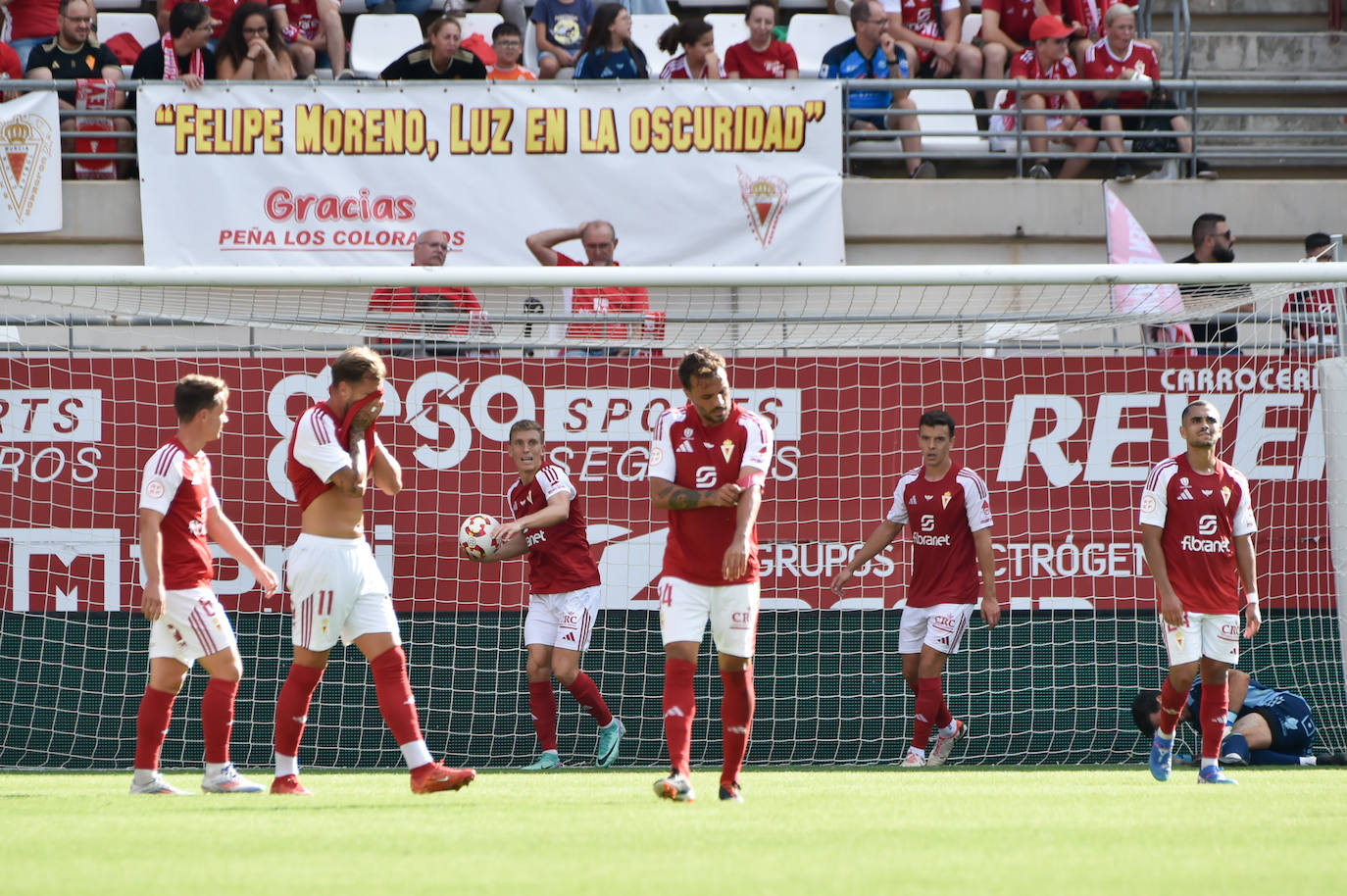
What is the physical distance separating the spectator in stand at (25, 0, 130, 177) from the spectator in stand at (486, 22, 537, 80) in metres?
3.28

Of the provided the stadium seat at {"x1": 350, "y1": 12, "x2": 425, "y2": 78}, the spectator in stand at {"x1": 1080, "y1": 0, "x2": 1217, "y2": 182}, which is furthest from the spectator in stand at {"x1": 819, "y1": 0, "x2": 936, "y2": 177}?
the stadium seat at {"x1": 350, "y1": 12, "x2": 425, "y2": 78}

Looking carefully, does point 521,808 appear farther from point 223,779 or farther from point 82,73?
point 82,73

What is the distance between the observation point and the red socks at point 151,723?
23.3 feet

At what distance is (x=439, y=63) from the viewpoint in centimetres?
1310

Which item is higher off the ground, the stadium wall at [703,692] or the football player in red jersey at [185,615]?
the football player in red jersey at [185,615]

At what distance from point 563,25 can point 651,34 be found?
2.99 feet

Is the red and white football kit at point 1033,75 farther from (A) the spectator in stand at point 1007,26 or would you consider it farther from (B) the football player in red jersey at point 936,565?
(B) the football player in red jersey at point 936,565

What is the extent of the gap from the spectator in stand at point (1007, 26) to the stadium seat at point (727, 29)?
2.37m

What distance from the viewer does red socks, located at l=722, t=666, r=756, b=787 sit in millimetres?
6637

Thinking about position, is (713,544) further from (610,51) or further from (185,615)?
(610,51)

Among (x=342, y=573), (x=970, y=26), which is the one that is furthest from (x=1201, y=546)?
(x=970, y=26)

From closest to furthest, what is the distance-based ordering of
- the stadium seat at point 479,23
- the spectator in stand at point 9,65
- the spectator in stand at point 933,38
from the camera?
the spectator in stand at point 9,65 → the spectator in stand at point 933,38 → the stadium seat at point 479,23

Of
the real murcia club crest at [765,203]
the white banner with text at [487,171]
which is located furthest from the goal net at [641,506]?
the real murcia club crest at [765,203]

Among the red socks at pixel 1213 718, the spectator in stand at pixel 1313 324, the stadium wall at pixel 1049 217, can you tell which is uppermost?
the stadium wall at pixel 1049 217
